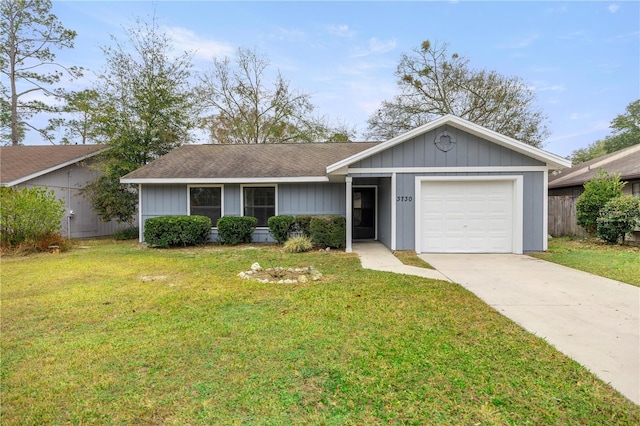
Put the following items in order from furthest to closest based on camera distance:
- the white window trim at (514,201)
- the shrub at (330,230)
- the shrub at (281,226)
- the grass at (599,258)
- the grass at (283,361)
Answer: the shrub at (281,226), the shrub at (330,230), the white window trim at (514,201), the grass at (599,258), the grass at (283,361)

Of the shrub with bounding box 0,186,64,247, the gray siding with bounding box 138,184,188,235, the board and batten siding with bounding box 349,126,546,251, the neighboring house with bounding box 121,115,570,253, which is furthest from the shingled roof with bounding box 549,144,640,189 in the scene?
the shrub with bounding box 0,186,64,247

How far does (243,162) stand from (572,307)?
1082 centimetres

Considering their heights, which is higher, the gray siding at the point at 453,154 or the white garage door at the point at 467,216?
the gray siding at the point at 453,154

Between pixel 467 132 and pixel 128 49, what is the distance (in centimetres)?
1517

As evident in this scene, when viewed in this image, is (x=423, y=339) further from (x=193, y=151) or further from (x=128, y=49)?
(x=128, y=49)

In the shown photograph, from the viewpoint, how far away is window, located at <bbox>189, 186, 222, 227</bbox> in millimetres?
11625

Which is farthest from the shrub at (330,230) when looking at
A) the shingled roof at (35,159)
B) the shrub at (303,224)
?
the shingled roof at (35,159)

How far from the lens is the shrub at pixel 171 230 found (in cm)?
1038

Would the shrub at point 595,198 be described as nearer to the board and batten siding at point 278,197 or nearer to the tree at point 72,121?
the board and batten siding at point 278,197

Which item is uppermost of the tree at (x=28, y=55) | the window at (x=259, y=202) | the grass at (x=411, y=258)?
the tree at (x=28, y=55)

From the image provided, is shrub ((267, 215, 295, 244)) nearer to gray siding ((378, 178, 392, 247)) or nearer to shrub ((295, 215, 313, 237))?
shrub ((295, 215, 313, 237))

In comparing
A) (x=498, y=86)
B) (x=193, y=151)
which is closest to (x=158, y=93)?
(x=193, y=151)

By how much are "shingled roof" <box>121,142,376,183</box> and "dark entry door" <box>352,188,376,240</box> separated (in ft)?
5.60

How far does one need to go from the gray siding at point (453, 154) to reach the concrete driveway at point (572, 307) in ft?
9.94
